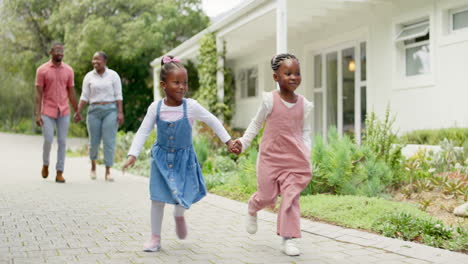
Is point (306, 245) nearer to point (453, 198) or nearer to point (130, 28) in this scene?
point (453, 198)

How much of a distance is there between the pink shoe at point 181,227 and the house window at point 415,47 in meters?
7.04

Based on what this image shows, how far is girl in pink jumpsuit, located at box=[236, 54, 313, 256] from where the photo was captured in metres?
3.96

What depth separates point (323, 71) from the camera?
1309 cm

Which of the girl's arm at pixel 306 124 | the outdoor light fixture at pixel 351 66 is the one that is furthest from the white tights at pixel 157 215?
the outdoor light fixture at pixel 351 66

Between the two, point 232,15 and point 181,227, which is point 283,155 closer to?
point 181,227

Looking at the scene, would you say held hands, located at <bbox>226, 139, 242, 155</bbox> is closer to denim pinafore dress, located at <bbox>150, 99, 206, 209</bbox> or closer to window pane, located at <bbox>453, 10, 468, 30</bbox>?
denim pinafore dress, located at <bbox>150, 99, 206, 209</bbox>

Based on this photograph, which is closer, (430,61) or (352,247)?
(352,247)

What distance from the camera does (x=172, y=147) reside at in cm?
401

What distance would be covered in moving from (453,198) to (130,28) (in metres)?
18.6

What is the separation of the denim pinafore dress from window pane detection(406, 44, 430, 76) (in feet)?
22.8

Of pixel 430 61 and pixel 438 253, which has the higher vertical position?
pixel 430 61

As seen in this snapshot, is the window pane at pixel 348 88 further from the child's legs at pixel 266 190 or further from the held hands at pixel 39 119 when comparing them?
the child's legs at pixel 266 190

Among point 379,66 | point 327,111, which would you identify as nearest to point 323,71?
point 327,111

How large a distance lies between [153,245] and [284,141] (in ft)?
4.18
